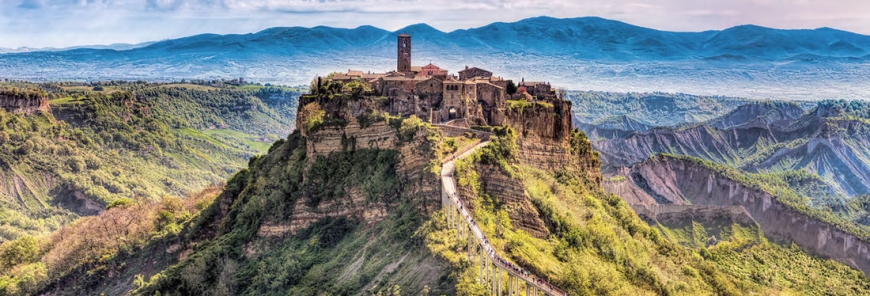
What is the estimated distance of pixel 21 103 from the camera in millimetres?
150250

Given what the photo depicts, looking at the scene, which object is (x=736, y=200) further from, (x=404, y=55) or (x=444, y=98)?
(x=444, y=98)

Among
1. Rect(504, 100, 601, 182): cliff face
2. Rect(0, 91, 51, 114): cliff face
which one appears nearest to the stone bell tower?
Rect(504, 100, 601, 182): cliff face

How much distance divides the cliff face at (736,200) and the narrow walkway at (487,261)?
64.5 metres

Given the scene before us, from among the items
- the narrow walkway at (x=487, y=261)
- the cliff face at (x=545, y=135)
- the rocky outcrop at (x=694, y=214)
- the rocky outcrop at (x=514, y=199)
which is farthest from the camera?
the rocky outcrop at (x=694, y=214)

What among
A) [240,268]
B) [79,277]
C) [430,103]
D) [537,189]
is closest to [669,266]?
[537,189]

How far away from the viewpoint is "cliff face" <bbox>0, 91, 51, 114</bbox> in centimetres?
14888

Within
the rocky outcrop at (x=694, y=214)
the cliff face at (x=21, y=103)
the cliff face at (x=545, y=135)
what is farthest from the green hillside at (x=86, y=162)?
the rocky outcrop at (x=694, y=214)

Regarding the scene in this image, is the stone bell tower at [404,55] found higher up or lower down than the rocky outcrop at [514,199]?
higher up

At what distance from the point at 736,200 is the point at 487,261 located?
90563 mm

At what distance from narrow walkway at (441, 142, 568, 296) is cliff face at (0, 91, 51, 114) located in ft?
401

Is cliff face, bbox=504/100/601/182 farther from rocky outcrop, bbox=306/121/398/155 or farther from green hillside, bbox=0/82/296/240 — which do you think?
green hillside, bbox=0/82/296/240

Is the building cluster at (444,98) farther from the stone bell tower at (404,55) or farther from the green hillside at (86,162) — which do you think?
the green hillside at (86,162)

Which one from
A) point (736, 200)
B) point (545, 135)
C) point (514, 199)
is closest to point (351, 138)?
point (514, 199)

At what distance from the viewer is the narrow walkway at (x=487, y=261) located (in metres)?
45.1
